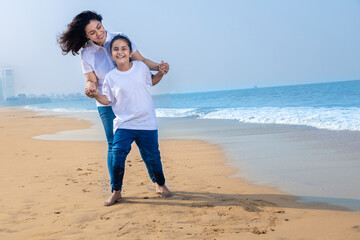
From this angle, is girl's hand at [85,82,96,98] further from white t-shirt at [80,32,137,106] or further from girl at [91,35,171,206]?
white t-shirt at [80,32,137,106]

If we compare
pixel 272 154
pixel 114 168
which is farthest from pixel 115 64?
pixel 272 154

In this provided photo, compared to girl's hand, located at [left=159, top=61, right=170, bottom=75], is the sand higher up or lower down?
lower down

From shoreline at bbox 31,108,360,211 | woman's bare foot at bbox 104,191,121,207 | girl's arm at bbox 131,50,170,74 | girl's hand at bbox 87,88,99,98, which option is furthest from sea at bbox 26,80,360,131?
woman's bare foot at bbox 104,191,121,207

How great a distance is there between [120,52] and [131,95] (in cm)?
41

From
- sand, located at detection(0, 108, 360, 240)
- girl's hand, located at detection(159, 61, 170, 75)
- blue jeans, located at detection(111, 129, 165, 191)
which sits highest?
girl's hand, located at detection(159, 61, 170, 75)

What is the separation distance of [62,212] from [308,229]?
7.07ft

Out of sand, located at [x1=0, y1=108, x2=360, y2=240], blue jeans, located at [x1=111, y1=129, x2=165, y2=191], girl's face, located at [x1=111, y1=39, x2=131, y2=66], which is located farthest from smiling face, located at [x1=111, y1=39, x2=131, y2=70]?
sand, located at [x1=0, y1=108, x2=360, y2=240]

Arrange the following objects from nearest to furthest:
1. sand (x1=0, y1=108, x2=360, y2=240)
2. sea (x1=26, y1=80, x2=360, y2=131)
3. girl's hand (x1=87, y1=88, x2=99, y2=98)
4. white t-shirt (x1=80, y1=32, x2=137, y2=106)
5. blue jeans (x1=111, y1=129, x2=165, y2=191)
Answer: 1. sand (x1=0, y1=108, x2=360, y2=240)
2. girl's hand (x1=87, y1=88, x2=99, y2=98)
3. blue jeans (x1=111, y1=129, x2=165, y2=191)
4. white t-shirt (x1=80, y1=32, x2=137, y2=106)
5. sea (x1=26, y1=80, x2=360, y2=131)

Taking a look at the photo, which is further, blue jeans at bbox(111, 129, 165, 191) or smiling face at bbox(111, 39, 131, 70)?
blue jeans at bbox(111, 129, 165, 191)

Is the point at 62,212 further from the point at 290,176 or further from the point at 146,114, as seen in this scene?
the point at 290,176

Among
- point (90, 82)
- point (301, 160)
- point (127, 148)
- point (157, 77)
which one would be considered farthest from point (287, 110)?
point (90, 82)

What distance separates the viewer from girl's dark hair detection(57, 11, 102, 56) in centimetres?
363

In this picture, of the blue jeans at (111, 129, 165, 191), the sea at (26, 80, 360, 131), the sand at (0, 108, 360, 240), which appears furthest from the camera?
the sea at (26, 80, 360, 131)

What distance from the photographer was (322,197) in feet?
11.8
